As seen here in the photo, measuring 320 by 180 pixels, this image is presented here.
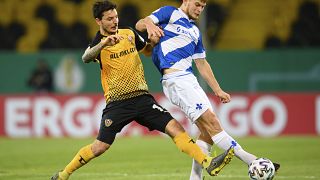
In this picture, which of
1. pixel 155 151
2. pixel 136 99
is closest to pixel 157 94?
pixel 155 151

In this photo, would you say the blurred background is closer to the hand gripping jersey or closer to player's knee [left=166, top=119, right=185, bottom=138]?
the hand gripping jersey

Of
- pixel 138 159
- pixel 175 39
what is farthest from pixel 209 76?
pixel 138 159

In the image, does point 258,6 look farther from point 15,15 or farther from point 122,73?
point 122,73

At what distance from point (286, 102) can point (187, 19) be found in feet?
35.4

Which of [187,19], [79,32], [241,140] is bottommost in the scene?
[241,140]

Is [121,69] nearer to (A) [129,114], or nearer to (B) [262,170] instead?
(A) [129,114]

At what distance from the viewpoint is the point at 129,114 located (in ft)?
30.4

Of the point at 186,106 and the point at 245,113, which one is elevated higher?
the point at 186,106

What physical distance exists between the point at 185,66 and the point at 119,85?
2.73 ft

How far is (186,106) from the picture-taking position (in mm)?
8867

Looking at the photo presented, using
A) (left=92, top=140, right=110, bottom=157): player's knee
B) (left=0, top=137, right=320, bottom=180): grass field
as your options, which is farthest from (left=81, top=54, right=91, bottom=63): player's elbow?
(left=0, top=137, right=320, bottom=180): grass field

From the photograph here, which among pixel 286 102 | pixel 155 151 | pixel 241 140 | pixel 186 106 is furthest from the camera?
pixel 286 102

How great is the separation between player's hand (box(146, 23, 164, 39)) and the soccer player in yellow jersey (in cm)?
45

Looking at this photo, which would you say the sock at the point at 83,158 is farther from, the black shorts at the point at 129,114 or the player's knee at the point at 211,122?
the player's knee at the point at 211,122
